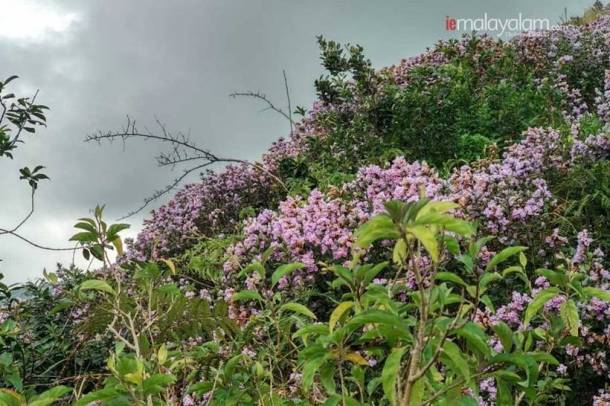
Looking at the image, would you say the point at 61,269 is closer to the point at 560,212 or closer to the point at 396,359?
the point at 560,212

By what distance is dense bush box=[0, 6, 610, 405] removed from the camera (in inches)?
76.1

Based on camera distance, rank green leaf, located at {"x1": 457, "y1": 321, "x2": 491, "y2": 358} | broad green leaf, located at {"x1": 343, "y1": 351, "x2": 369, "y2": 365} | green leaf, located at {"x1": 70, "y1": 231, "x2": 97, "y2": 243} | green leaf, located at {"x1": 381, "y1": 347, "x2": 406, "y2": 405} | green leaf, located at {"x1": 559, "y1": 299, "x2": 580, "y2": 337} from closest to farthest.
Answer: green leaf, located at {"x1": 381, "y1": 347, "x2": 406, "y2": 405} < green leaf, located at {"x1": 457, "y1": 321, "x2": 491, "y2": 358} < broad green leaf, located at {"x1": 343, "y1": 351, "x2": 369, "y2": 365} < green leaf, located at {"x1": 559, "y1": 299, "x2": 580, "y2": 337} < green leaf, located at {"x1": 70, "y1": 231, "x2": 97, "y2": 243}

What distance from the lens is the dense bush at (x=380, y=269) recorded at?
1.93 metres

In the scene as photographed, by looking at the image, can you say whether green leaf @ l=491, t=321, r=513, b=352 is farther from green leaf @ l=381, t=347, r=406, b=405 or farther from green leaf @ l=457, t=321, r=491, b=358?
green leaf @ l=381, t=347, r=406, b=405

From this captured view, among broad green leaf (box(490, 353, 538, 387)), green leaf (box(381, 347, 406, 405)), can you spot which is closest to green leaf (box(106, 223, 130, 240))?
green leaf (box(381, 347, 406, 405))

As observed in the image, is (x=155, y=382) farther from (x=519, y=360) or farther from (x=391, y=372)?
(x=519, y=360)

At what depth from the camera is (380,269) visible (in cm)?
216

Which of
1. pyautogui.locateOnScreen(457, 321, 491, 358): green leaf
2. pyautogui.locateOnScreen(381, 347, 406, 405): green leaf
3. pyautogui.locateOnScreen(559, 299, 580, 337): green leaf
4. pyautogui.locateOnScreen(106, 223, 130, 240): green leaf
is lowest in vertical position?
pyautogui.locateOnScreen(381, 347, 406, 405): green leaf

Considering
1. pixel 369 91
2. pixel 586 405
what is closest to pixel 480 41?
pixel 369 91

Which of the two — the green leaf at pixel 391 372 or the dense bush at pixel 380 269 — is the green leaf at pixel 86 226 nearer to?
the dense bush at pixel 380 269

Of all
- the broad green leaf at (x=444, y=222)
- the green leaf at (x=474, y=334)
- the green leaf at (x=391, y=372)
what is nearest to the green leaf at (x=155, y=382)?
the green leaf at (x=391, y=372)

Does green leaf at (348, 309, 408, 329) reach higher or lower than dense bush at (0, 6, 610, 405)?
lower

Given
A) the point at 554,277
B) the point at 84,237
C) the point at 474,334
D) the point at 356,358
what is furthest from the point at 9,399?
the point at 554,277

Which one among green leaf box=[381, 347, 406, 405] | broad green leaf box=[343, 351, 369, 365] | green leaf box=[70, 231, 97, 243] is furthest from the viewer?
green leaf box=[70, 231, 97, 243]
